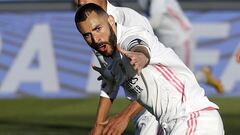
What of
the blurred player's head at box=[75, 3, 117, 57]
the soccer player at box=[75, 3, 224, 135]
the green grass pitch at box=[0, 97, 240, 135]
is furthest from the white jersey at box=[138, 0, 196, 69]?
the blurred player's head at box=[75, 3, 117, 57]

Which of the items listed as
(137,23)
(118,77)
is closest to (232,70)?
(137,23)

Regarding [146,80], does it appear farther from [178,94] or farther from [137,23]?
[137,23]

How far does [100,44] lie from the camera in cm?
587

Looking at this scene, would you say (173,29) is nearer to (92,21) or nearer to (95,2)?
(95,2)

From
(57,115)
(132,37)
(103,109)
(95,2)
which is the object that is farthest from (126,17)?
(57,115)

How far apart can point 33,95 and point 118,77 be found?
1150 centimetres

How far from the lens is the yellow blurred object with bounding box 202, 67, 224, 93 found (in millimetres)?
16531

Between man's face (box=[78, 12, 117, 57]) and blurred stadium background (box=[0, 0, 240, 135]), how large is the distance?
1129 centimetres

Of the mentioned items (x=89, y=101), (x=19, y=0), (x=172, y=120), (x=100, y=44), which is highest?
(x=100, y=44)

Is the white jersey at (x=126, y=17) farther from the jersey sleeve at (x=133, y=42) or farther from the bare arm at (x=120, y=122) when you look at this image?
the jersey sleeve at (x=133, y=42)

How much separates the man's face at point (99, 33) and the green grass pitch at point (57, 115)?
729cm

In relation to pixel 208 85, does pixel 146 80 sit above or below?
above

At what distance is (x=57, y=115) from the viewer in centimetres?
1642

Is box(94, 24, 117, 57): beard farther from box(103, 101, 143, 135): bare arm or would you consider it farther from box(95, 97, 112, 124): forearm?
box(95, 97, 112, 124): forearm
